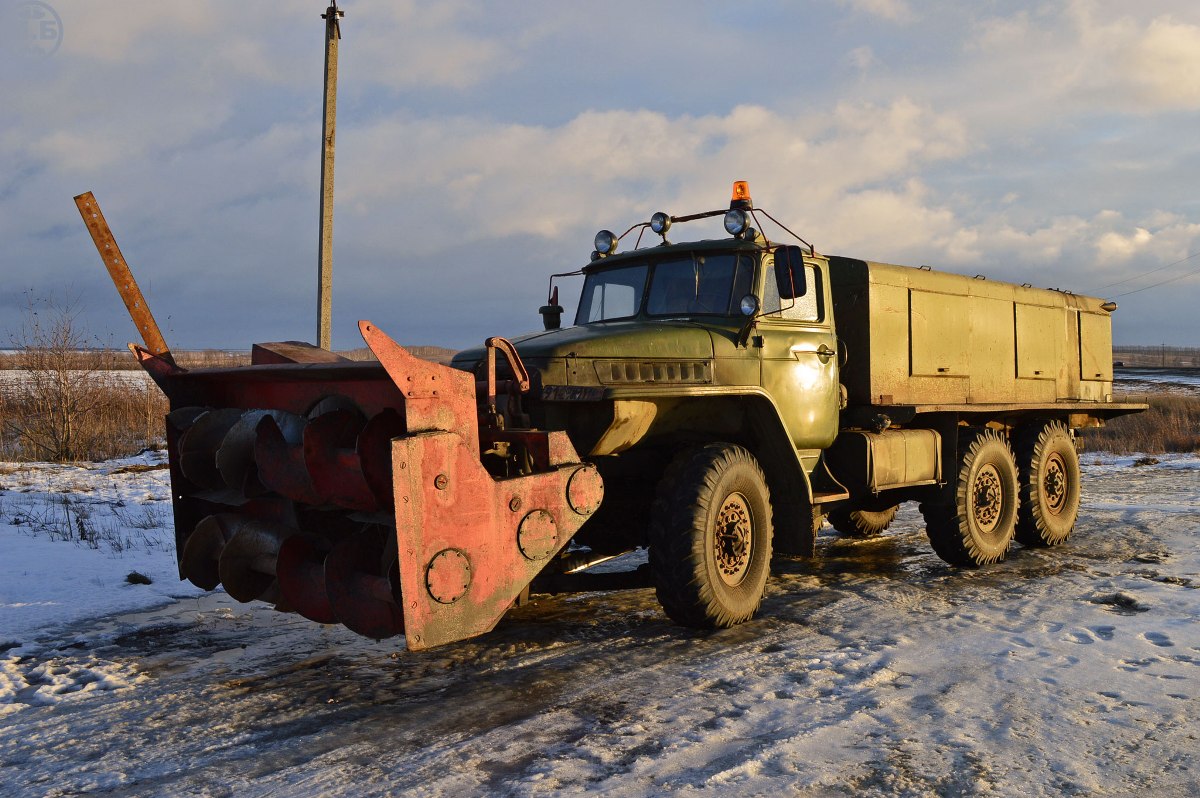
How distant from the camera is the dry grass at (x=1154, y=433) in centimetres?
2070

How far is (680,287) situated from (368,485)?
3.17 meters

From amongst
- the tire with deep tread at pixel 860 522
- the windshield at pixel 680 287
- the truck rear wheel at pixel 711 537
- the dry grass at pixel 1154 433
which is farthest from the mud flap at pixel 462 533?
the dry grass at pixel 1154 433

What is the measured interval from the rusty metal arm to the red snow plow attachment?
199 millimetres

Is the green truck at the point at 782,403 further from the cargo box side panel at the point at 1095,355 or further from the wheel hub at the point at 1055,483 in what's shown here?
the cargo box side panel at the point at 1095,355

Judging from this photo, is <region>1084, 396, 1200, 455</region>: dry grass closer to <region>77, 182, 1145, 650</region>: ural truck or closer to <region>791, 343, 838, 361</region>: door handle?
<region>77, 182, 1145, 650</region>: ural truck

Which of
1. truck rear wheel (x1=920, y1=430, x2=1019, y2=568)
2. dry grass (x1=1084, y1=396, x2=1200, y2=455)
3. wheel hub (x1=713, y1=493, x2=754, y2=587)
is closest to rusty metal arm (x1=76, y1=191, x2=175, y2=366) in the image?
wheel hub (x1=713, y1=493, x2=754, y2=587)

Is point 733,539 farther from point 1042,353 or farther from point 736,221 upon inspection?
point 1042,353

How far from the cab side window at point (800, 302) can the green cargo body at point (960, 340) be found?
2.25ft

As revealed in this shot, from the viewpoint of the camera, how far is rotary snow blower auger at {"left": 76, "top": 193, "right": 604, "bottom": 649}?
4.53 meters

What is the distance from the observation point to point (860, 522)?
10.5m

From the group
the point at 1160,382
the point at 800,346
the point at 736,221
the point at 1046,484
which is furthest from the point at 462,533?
the point at 1160,382

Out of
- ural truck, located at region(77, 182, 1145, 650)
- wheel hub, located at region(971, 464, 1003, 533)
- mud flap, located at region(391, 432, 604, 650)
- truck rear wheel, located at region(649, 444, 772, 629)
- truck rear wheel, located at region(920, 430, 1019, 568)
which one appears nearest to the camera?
mud flap, located at region(391, 432, 604, 650)

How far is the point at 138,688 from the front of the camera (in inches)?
195

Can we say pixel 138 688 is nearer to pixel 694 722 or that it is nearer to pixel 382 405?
pixel 382 405
